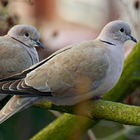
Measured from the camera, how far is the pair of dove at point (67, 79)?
4.84ft

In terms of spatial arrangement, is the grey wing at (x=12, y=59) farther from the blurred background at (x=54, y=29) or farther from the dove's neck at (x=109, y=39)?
the dove's neck at (x=109, y=39)

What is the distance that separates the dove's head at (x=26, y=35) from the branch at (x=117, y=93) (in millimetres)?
615

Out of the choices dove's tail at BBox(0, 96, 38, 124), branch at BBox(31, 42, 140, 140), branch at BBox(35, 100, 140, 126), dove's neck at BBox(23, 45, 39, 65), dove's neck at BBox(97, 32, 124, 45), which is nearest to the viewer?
branch at BBox(35, 100, 140, 126)

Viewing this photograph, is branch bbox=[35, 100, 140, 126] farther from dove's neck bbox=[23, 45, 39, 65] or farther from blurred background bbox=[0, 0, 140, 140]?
blurred background bbox=[0, 0, 140, 140]

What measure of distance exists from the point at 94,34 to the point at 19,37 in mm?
1938

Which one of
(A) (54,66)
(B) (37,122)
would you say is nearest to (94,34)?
(B) (37,122)

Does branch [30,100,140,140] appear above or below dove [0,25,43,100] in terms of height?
below

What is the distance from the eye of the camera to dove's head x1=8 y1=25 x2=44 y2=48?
2.01 metres

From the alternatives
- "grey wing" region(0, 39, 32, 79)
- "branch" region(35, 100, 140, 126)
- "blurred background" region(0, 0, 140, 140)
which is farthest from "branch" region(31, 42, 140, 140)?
"grey wing" region(0, 39, 32, 79)

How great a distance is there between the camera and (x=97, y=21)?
3213mm

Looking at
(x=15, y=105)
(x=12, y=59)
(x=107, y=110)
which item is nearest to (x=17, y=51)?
(x=12, y=59)

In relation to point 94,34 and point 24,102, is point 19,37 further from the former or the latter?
point 94,34

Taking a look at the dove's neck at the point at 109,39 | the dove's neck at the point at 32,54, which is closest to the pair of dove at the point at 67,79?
the dove's neck at the point at 109,39

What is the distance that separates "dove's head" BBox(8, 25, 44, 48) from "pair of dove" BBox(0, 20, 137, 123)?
0.45m
